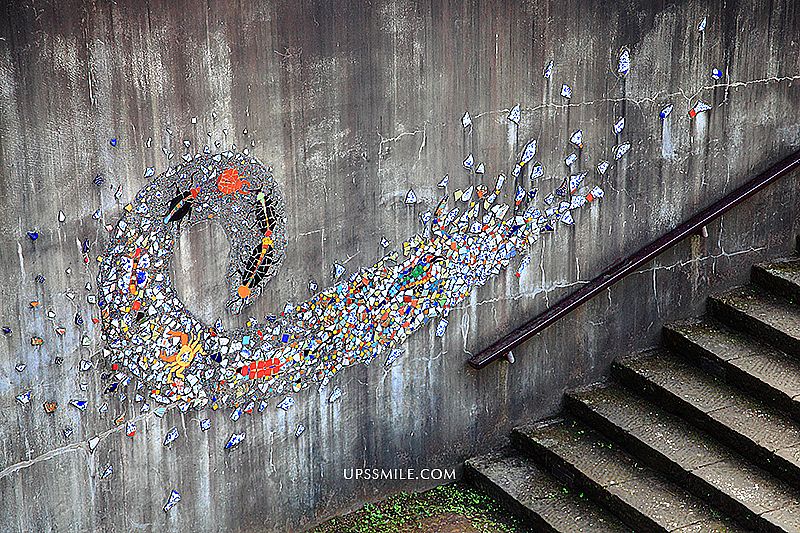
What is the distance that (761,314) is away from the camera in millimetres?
7363

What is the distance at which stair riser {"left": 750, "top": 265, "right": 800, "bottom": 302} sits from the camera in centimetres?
743

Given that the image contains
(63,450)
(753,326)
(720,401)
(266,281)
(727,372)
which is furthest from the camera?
(753,326)

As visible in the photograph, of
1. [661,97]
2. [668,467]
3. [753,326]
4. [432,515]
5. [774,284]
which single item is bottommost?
[432,515]

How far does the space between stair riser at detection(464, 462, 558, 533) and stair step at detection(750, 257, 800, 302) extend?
216cm

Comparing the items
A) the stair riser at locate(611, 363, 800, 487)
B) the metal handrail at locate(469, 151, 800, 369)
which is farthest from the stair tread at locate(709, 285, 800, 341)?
the stair riser at locate(611, 363, 800, 487)

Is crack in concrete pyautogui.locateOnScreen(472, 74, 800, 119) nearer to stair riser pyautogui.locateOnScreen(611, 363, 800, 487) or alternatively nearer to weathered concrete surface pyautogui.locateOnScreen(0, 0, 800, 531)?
weathered concrete surface pyautogui.locateOnScreen(0, 0, 800, 531)

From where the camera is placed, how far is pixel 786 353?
7.16 m

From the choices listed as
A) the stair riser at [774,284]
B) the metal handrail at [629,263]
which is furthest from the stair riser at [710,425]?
the stair riser at [774,284]

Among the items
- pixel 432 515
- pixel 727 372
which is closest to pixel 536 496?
pixel 432 515

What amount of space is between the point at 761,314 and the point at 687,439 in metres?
1.00

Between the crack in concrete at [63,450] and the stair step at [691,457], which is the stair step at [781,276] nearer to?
the stair step at [691,457]

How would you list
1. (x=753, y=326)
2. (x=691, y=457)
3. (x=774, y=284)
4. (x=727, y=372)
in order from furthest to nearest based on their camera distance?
(x=774, y=284) → (x=753, y=326) → (x=727, y=372) → (x=691, y=457)

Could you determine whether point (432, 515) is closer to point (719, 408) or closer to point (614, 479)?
point (614, 479)

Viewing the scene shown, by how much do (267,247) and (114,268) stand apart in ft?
2.67
